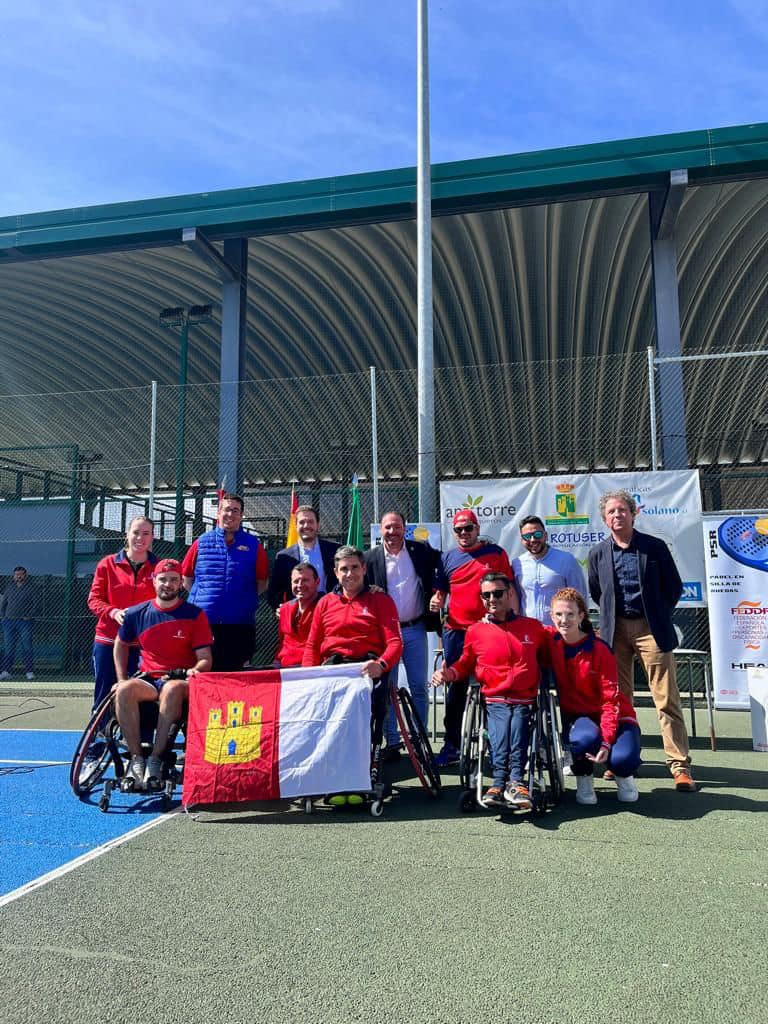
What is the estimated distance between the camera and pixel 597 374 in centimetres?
1531

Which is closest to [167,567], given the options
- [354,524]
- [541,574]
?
[541,574]

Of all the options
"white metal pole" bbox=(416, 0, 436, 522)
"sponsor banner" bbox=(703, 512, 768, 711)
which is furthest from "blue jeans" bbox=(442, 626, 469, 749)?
"sponsor banner" bbox=(703, 512, 768, 711)

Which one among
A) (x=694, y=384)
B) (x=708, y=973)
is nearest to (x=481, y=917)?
(x=708, y=973)

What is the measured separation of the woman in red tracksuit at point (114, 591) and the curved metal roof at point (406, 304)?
4930 millimetres

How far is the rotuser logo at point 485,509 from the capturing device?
24.0 ft

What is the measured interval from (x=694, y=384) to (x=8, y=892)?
610 inches

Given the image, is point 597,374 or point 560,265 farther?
point 597,374

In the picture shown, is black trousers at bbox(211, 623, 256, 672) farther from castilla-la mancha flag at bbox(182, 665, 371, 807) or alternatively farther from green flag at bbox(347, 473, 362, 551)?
green flag at bbox(347, 473, 362, 551)

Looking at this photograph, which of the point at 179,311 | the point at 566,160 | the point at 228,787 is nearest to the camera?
the point at 228,787

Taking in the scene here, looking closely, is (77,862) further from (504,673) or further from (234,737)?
(504,673)

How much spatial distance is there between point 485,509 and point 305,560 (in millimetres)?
2490

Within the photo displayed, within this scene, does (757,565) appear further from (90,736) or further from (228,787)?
(90,736)

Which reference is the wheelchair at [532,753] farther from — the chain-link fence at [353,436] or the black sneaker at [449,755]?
the chain-link fence at [353,436]

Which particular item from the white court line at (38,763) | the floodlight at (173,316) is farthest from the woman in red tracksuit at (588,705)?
the floodlight at (173,316)
